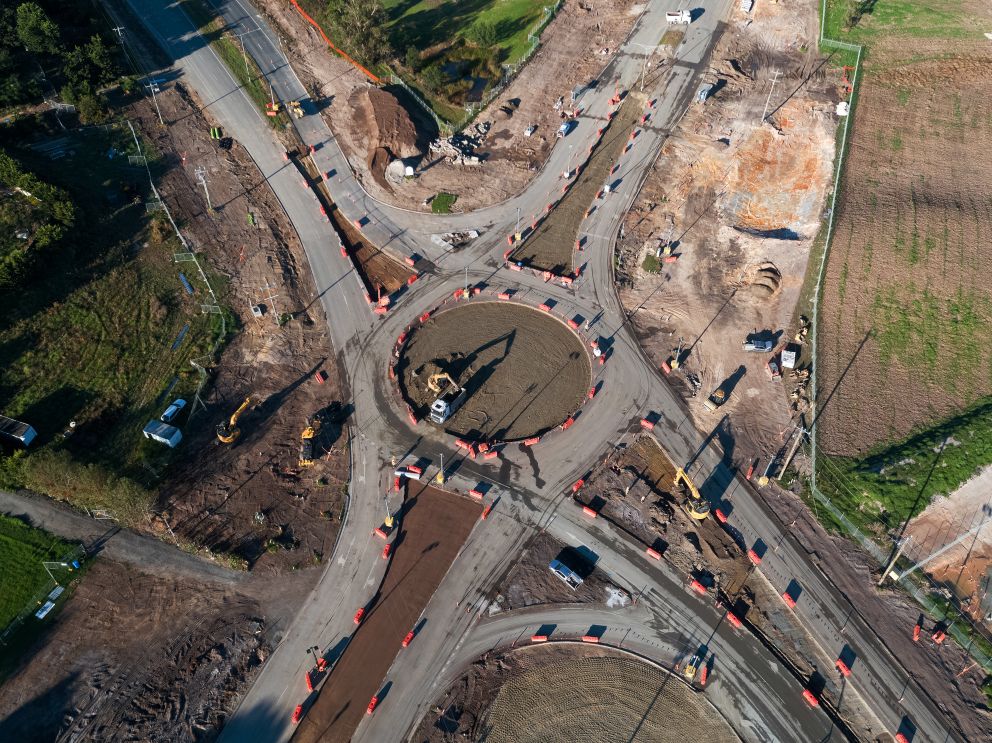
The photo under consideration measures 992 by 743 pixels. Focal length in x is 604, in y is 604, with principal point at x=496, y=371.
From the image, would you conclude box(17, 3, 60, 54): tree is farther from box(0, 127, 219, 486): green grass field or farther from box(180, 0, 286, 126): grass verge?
box(180, 0, 286, 126): grass verge

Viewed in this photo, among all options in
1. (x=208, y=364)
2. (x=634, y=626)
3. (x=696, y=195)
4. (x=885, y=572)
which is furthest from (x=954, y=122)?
(x=208, y=364)

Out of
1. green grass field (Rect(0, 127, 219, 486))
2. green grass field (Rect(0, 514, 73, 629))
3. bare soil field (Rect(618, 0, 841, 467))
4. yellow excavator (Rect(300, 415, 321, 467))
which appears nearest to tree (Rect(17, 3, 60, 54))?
green grass field (Rect(0, 127, 219, 486))

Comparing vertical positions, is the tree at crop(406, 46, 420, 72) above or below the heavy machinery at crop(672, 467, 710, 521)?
above

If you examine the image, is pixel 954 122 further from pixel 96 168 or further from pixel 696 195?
pixel 96 168

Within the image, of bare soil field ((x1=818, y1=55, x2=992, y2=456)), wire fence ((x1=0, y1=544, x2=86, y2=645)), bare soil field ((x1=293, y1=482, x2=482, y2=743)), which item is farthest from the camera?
bare soil field ((x1=818, y1=55, x2=992, y2=456))

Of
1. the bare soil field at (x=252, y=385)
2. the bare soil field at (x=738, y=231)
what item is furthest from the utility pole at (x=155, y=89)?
the bare soil field at (x=738, y=231)

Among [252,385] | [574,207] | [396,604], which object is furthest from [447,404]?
[574,207]
